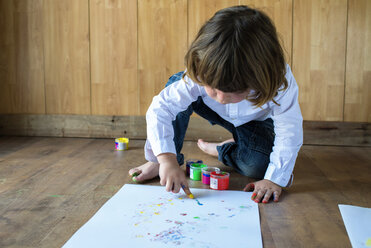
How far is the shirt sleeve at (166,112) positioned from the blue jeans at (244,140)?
0.39 ft

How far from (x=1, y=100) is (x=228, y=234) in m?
1.59

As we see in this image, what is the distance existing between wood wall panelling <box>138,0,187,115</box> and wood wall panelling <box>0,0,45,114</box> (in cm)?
53

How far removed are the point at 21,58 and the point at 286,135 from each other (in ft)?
4.72

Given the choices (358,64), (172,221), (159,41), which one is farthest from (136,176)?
(358,64)

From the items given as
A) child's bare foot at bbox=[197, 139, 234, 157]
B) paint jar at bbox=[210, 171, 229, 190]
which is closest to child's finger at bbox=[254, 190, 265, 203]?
paint jar at bbox=[210, 171, 229, 190]

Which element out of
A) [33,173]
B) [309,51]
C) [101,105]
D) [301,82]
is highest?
[309,51]

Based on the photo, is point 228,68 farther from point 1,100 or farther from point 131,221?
point 1,100

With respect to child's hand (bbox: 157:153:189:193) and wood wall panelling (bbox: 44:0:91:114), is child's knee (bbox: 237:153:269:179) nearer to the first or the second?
child's hand (bbox: 157:153:189:193)

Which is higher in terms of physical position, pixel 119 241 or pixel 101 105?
pixel 101 105

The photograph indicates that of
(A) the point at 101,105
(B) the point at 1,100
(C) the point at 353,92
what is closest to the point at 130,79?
(A) the point at 101,105

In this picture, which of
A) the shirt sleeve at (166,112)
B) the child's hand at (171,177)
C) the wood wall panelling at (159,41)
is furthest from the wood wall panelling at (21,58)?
the child's hand at (171,177)

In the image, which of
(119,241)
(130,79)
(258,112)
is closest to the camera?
(119,241)

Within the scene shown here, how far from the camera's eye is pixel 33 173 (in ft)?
3.96

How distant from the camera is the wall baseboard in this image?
172cm
